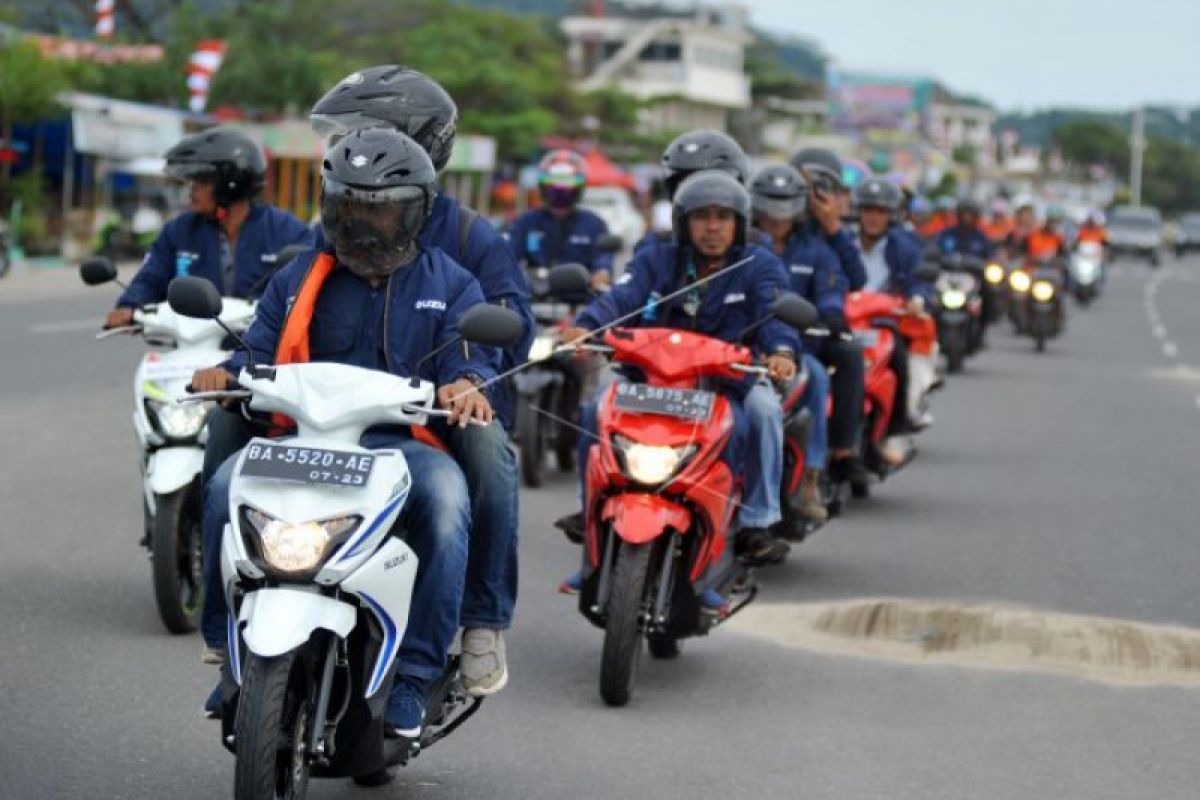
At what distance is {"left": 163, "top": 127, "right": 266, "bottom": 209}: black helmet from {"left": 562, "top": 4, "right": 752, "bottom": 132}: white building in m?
119

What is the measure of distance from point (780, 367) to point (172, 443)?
7.43 ft

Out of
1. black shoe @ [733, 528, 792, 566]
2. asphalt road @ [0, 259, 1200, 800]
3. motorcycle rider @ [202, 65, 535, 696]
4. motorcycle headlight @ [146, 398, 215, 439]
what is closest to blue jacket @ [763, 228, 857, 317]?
asphalt road @ [0, 259, 1200, 800]

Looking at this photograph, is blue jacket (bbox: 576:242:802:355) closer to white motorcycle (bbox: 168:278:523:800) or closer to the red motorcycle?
the red motorcycle

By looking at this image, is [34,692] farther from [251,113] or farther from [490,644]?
[251,113]

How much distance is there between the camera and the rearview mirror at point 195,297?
20.8 ft

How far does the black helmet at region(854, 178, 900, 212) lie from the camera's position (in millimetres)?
14773

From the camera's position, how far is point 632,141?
93125mm

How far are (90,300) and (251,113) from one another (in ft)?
78.1

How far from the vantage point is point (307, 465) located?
18.3ft

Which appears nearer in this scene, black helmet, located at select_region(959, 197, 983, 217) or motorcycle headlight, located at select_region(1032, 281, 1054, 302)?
black helmet, located at select_region(959, 197, 983, 217)

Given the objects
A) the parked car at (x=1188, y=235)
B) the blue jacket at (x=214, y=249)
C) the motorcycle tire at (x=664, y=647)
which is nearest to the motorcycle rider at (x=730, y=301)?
the motorcycle tire at (x=664, y=647)

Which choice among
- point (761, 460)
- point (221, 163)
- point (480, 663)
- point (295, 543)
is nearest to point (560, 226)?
point (221, 163)

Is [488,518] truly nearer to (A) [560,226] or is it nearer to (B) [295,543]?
(B) [295,543]

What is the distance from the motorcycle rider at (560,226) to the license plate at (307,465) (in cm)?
1027
